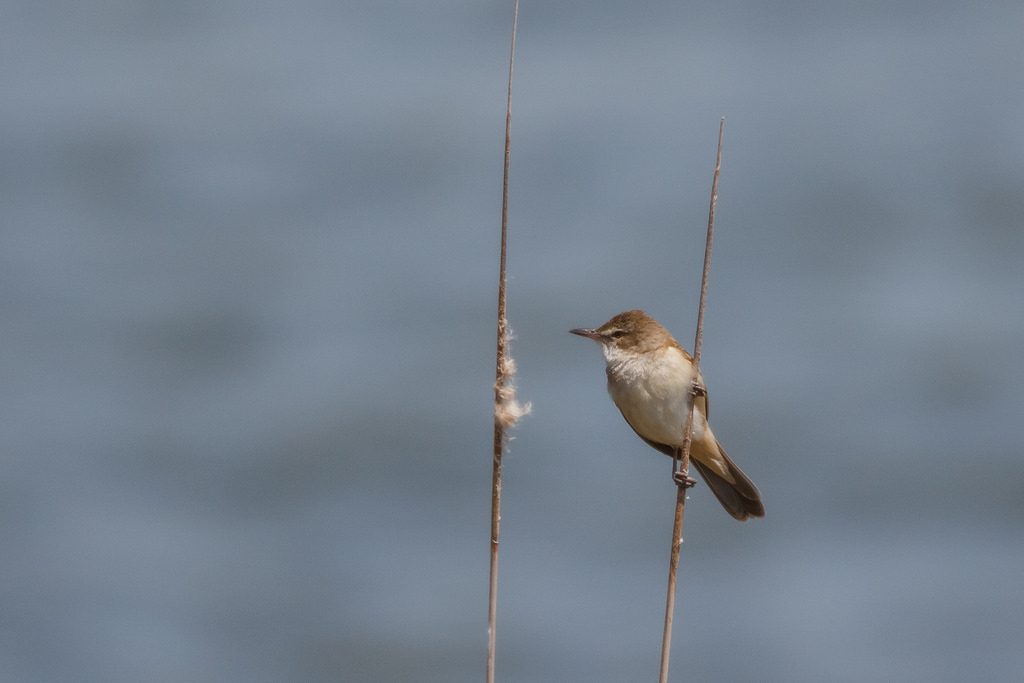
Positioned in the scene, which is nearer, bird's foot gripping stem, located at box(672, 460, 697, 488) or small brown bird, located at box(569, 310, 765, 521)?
bird's foot gripping stem, located at box(672, 460, 697, 488)

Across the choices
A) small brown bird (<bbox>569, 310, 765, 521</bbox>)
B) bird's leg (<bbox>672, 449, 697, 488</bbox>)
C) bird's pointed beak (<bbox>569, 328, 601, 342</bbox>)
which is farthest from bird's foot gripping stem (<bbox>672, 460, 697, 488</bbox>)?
bird's pointed beak (<bbox>569, 328, 601, 342</bbox>)

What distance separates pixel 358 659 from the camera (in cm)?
2181

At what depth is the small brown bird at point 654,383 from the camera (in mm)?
6125

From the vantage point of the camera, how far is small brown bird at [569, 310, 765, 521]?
20.1ft

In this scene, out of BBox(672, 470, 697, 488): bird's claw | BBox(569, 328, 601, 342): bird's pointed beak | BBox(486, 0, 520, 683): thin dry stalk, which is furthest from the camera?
BBox(569, 328, 601, 342): bird's pointed beak

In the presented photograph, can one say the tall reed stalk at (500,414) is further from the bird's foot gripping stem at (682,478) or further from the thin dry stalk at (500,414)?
the bird's foot gripping stem at (682,478)

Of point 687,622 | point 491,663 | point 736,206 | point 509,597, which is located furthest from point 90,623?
point 491,663

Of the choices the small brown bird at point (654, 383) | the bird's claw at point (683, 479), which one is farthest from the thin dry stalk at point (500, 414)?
the small brown bird at point (654, 383)

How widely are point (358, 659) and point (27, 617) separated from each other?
4.75m

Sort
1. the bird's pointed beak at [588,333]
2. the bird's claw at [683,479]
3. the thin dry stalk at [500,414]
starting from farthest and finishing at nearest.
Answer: the bird's pointed beak at [588,333] → the bird's claw at [683,479] → the thin dry stalk at [500,414]

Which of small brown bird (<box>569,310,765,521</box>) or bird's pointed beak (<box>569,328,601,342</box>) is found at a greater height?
bird's pointed beak (<box>569,328,601,342</box>)

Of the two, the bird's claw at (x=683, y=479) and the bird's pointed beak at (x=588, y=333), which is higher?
the bird's pointed beak at (x=588, y=333)

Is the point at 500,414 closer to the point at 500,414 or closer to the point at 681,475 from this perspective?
the point at 500,414

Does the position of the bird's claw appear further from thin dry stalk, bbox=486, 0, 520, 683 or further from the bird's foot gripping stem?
thin dry stalk, bbox=486, 0, 520, 683
